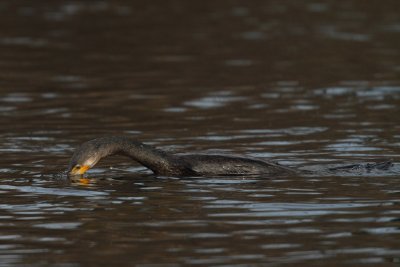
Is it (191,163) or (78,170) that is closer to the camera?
(78,170)

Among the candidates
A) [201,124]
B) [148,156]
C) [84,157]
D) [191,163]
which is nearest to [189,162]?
[191,163]

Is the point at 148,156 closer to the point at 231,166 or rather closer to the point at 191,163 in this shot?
the point at 191,163

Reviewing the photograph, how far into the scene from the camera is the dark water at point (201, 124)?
9312 mm

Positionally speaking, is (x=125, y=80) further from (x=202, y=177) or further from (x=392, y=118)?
(x=202, y=177)

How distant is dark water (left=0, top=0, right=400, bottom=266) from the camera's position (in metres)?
9.31

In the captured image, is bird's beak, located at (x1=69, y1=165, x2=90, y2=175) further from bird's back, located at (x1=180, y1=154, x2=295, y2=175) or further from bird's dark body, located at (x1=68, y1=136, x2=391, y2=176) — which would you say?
bird's back, located at (x1=180, y1=154, x2=295, y2=175)

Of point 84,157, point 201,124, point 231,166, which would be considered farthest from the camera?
point 201,124

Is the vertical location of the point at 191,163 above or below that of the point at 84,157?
below

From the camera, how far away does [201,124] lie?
15961 mm

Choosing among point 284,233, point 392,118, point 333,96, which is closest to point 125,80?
point 333,96

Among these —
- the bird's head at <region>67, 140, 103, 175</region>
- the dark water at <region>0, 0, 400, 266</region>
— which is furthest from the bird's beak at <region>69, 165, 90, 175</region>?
the dark water at <region>0, 0, 400, 266</region>

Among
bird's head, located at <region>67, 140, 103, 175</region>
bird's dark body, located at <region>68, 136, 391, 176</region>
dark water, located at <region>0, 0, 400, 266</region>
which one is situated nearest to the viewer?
dark water, located at <region>0, 0, 400, 266</region>

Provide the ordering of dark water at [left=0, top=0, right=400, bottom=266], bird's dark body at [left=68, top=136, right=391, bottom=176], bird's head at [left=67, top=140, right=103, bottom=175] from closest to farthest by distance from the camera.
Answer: dark water at [left=0, top=0, right=400, bottom=266] → bird's head at [left=67, top=140, right=103, bottom=175] → bird's dark body at [left=68, top=136, right=391, bottom=176]

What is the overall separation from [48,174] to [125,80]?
24.7 feet
